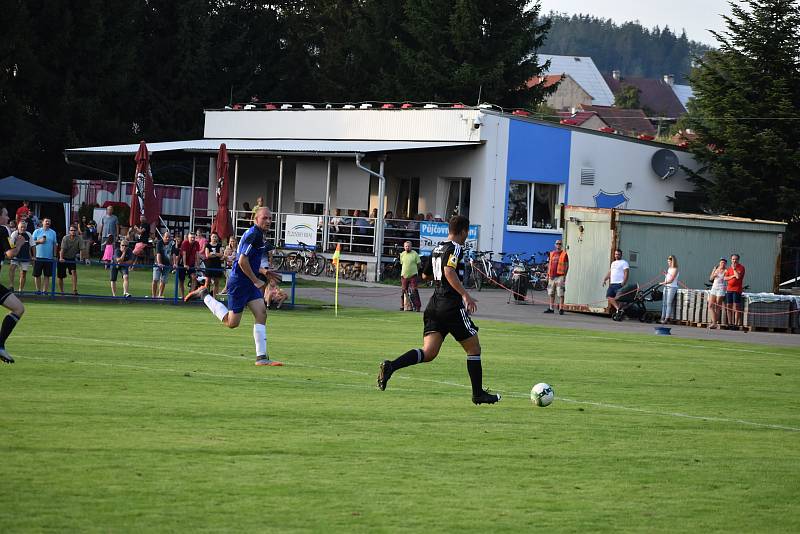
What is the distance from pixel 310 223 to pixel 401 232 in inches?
131

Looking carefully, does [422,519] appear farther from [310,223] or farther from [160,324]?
→ [310,223]

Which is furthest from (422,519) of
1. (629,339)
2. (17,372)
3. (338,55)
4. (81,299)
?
(338,55)

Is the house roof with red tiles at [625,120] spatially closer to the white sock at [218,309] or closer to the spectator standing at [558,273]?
the spectator standing at [558,273]

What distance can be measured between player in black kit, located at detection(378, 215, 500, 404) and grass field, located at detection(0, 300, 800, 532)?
47cm

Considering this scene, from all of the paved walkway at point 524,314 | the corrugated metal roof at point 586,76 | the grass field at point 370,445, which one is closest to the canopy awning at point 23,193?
the paved walkway at point 524,314

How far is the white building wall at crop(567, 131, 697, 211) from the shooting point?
43.7m

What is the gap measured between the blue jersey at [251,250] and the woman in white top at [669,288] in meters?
18.6

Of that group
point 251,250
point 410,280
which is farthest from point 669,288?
point 251,250

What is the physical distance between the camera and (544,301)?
37.1m

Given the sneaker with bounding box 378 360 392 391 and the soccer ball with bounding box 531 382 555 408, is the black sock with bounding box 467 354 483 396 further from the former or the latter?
the sneaker with bounding box 378 360 392 391

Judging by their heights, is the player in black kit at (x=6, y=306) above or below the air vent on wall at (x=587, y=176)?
below

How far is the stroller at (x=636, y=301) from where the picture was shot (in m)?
32.5

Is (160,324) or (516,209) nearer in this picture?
(160,324)

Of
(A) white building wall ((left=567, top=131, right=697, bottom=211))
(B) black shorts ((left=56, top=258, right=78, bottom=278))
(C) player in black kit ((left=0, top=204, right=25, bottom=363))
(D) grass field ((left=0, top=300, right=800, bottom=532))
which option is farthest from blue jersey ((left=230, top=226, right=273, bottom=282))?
(A) white building wall ((left=567, top=131, right=697, bottom=211))
